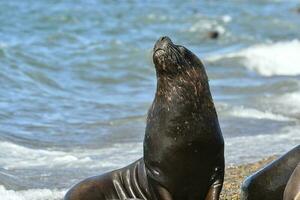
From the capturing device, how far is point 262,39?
2795 cm

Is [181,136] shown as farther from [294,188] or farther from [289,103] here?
[289,103]

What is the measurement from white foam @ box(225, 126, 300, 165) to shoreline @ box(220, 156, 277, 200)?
39 centimetres

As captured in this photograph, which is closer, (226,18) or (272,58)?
(272,58)

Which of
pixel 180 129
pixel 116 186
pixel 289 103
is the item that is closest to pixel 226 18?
pixel 289 103

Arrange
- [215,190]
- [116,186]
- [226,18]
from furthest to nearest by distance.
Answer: [226,18] → [116,186] → [215,190]

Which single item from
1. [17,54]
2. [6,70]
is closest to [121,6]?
[17,54]

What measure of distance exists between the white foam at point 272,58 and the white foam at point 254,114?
6252 mm

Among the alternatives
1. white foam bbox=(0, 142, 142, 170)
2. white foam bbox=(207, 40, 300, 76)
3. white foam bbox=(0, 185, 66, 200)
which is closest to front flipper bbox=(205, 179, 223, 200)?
white foam bbox=(0, 185, 66, 200)

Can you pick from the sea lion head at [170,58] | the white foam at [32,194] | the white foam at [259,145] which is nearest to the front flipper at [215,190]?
the sea lion head at [170,58]

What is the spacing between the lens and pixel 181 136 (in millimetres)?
6051

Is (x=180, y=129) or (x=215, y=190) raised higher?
(x=180, y=129)

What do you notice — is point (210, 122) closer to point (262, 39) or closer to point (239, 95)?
point (239, 95)

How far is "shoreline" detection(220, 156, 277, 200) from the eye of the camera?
709cm

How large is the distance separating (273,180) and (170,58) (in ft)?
3.79
